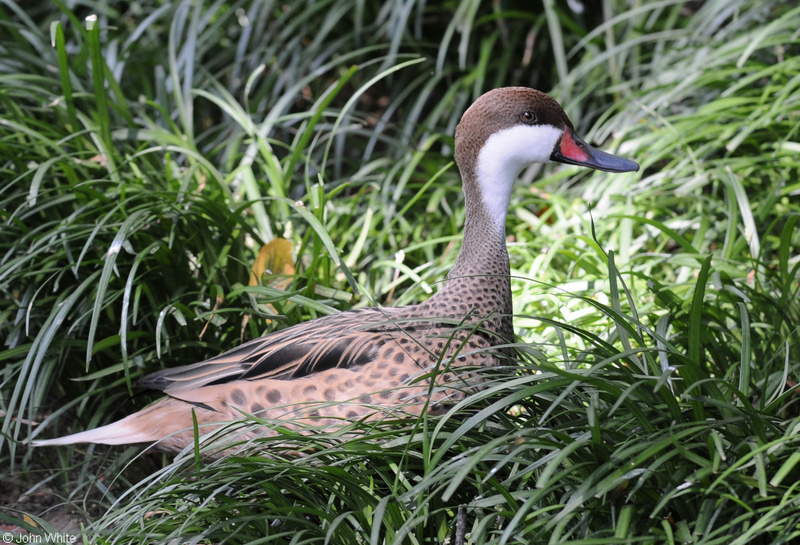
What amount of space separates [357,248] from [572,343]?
920mm

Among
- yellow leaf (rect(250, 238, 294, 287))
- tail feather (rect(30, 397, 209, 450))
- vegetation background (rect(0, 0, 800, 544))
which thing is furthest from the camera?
yellow leaf (rect(250, 238, 294, 287))

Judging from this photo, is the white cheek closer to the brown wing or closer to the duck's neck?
the duck's neck

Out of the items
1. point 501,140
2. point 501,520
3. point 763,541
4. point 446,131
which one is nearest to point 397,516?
point 501,520

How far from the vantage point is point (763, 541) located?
1.66 m

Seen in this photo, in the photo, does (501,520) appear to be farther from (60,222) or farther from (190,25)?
(190,25)

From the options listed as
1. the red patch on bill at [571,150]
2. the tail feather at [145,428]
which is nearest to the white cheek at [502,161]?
the red patch on bill at [571,150]

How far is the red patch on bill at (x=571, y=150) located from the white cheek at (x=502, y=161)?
0.35ft

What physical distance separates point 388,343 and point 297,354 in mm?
263

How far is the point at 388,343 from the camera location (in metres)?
2.24

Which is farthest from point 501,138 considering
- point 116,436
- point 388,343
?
point 116,436

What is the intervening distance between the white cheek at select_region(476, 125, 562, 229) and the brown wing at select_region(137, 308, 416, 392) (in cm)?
42

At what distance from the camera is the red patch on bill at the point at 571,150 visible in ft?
8.15

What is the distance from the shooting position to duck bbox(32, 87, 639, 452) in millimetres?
2182

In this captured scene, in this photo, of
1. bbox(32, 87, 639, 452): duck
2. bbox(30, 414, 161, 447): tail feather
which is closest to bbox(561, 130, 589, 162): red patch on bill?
bbox(32, 87, 639, 452): duck
